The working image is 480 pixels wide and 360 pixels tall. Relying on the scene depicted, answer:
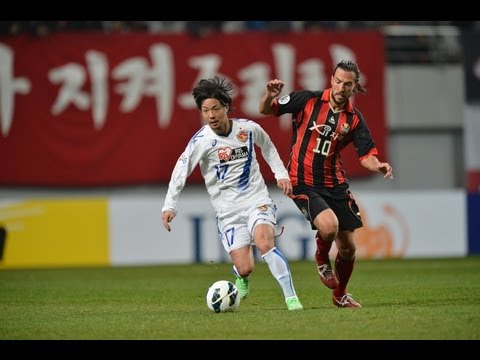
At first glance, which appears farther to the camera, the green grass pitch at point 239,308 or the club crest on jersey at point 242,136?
the club crest on jersey at point 242,136

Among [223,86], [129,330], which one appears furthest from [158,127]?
[129,330]

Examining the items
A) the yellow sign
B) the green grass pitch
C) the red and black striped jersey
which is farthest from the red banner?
the red and black striped jersey

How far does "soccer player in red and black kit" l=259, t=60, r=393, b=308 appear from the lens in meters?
9.41

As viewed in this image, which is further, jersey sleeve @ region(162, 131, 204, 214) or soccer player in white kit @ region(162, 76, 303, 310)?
soccer player in white kit @ region(162, 76, 303, 310)

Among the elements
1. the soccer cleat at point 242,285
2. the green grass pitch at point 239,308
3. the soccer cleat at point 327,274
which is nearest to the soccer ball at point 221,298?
the green grass pitch at point 239,308

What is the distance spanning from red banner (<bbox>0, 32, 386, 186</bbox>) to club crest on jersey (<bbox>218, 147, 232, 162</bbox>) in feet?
33.4

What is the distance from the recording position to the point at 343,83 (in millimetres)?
9219

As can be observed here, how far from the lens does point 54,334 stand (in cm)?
777

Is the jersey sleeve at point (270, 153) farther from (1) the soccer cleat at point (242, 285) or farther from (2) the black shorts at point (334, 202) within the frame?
(1) the soccer cleat at point (242, 285)

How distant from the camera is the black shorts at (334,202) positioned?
9.37 meters

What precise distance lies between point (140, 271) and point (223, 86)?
7203mm

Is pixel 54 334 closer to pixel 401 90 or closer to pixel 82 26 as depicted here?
pixel 82 26

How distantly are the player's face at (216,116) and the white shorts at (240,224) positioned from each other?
71cm

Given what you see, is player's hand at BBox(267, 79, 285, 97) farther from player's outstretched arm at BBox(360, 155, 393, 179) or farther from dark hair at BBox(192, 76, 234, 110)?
player's outstretched arm at BBox(360, 155, 393, 179)
